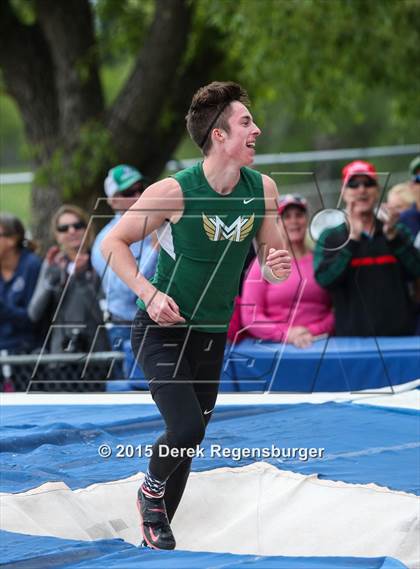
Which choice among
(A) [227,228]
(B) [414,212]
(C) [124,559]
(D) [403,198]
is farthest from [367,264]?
(C) [124,559]

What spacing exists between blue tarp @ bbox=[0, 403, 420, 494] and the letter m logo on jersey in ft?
3.65

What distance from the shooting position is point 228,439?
4738 millimetres

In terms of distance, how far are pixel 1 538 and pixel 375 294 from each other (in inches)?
119

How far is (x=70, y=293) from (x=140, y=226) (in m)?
2.78

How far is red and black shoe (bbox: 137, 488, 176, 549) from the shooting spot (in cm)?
379

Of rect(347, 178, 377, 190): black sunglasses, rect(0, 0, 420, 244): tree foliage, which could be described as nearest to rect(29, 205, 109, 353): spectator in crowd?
rect(347, 178, 377, 190): black sunglasses

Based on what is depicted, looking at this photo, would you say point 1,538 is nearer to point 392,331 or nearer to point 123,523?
point 123,523

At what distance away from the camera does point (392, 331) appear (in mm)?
6305

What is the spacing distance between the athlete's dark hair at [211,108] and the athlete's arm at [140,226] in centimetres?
21

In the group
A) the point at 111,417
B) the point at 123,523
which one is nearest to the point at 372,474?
the point at 123,523

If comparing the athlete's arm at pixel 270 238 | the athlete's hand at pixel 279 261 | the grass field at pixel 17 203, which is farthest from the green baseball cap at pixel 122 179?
the grass field at pixel 17 203

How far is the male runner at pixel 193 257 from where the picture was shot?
377cm

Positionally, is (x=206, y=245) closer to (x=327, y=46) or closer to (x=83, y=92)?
(x=327, y=46)

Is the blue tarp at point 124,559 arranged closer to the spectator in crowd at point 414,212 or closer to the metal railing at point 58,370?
the metal railing at point 58,370
